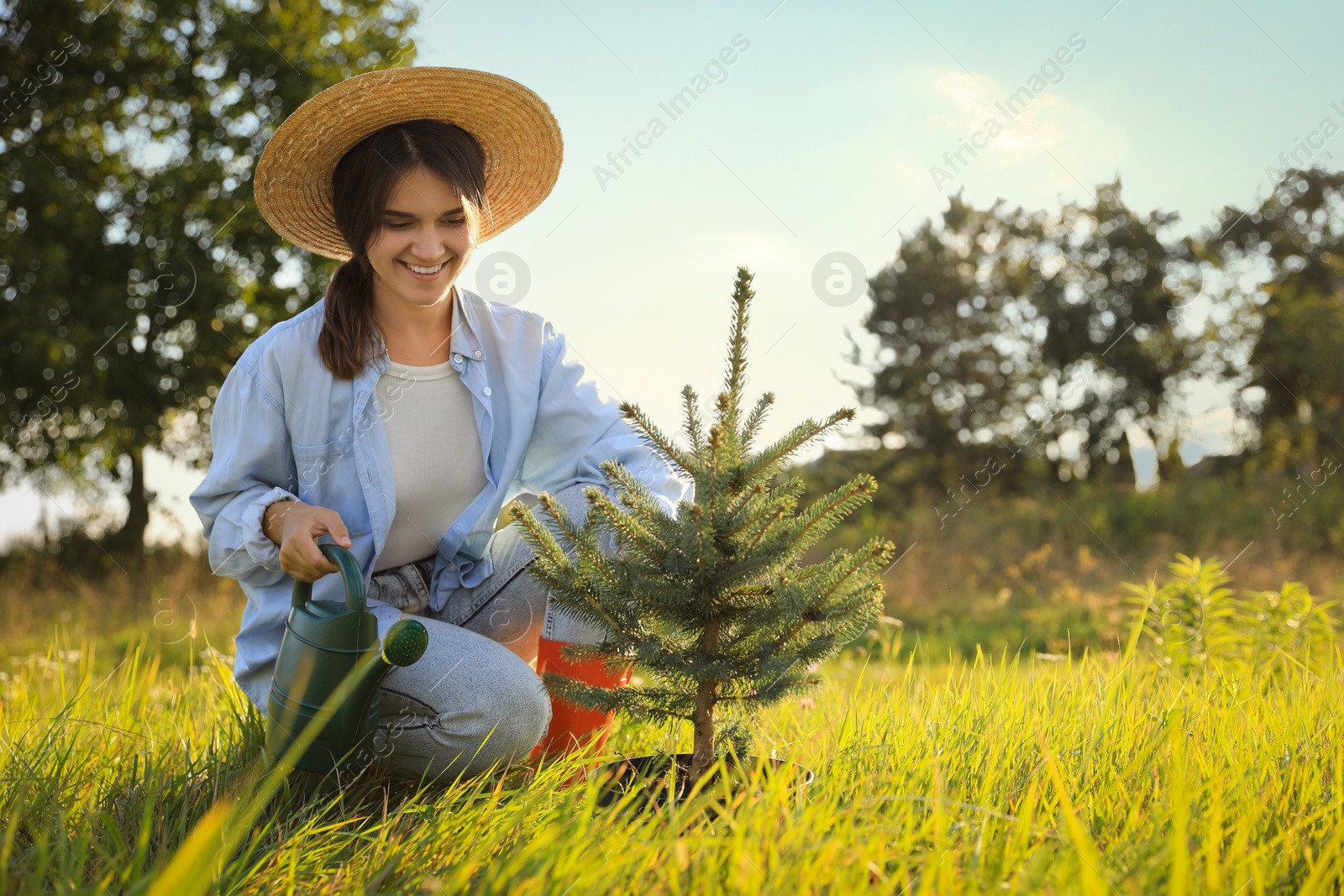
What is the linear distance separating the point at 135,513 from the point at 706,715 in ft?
35.9

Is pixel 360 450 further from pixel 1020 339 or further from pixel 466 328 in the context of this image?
pixel 1020 339

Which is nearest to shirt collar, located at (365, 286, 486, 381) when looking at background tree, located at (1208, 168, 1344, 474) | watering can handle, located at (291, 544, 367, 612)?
watering can handle, located at (291, 544, 367, 612)

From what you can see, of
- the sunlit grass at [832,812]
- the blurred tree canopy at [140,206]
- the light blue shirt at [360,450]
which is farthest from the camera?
the blurred tree canopy at [140,206]

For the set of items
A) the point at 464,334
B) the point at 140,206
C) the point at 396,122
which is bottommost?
the point at 464,334

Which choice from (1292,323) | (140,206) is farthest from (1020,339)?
(140,206)

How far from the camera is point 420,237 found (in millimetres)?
2516

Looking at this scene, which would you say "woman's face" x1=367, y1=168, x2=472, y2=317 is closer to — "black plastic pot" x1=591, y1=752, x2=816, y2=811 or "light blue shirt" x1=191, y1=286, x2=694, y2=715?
"light blue shirt" x1=191, y1=286, x2=694, y2=715

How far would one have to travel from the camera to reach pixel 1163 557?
1007 centimetres

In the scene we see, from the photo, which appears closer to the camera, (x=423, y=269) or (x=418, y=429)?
(x=423, y=269)

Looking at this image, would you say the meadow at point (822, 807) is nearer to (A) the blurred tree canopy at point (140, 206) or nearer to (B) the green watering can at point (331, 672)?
(B) the green watering can at point (331, 672)

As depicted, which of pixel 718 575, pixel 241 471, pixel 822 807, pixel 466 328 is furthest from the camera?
pixel 466 328

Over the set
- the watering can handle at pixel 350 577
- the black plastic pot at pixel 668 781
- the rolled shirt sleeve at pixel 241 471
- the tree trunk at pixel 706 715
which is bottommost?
the black plastic pot at pixel 668 781

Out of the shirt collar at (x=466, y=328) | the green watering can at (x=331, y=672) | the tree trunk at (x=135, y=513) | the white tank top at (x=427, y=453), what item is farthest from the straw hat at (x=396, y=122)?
the tree trunk at (x=135, y=513)

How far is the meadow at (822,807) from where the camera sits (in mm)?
1466
